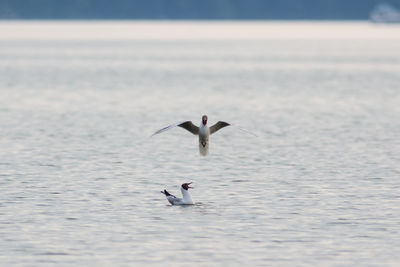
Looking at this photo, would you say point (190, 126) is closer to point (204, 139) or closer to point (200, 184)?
point (204, 139)

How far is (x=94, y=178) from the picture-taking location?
38562 millimetres

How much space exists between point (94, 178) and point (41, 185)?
247cm

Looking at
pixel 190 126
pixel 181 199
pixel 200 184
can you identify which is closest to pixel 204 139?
pixel 190 126

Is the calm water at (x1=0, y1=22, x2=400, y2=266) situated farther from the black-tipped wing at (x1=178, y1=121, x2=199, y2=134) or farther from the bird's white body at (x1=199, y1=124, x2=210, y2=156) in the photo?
the black-tipped wing at (x1=178, y1=121, x2=199, y2=134)

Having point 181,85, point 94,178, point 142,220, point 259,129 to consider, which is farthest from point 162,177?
point 181,85

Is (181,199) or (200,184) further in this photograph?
(200,184)

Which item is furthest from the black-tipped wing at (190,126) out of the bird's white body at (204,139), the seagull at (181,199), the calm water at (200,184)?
the seagull at (181,199)

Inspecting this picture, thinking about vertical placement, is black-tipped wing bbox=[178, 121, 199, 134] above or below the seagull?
above

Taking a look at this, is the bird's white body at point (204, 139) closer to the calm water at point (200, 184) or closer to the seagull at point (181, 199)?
the calm water at point (200, 184)

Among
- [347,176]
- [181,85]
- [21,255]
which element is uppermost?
[181,85]

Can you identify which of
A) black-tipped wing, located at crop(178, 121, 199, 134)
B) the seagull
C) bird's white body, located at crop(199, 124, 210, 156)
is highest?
black-tipped wing, located at crop(178, 121, 199, 134)

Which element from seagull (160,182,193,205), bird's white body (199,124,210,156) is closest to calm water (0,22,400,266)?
seagull (160,182,193,205)

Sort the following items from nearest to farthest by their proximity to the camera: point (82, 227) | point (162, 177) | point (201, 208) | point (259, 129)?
point (82, 227), point (201, 208), point (162, 177), point (259, 129)

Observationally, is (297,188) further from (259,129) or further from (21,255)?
(259,129)
